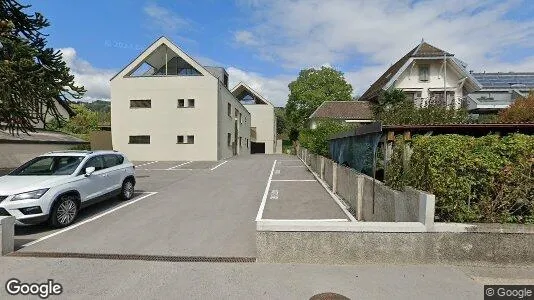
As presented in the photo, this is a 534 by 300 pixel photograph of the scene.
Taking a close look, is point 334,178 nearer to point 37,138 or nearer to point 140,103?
point 37,138

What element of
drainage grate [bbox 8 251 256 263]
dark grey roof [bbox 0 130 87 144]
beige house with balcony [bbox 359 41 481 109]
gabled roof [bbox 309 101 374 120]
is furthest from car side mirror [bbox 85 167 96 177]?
gabled roof [bbox 309 101 374 120]

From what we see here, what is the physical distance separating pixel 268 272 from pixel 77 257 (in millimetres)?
3022

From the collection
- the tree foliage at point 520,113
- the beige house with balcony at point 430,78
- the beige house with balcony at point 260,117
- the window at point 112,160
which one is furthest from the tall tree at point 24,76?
the beige house with balcony at point 260,117

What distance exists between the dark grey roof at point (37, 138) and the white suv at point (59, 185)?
11058 millimetres

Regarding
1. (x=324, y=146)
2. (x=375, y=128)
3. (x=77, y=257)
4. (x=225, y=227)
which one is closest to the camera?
(x=77, y=257)

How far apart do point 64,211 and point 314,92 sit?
46.7m

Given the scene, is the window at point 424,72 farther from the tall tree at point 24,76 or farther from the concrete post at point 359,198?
the tall tree at point 24,76

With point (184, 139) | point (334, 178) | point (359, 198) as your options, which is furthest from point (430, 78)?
point (359, 198)

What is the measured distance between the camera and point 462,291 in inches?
146

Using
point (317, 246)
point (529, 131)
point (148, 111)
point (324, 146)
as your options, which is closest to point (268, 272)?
point (317, 246)

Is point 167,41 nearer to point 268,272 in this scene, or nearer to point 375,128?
point 375,128

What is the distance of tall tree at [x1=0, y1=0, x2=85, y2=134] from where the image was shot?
31.0 feet

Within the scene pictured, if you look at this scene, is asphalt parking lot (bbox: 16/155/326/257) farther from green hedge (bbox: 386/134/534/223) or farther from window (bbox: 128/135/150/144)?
window (bbox: 128/135/150/144)

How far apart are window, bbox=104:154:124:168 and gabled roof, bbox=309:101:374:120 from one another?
2507 centimetres
